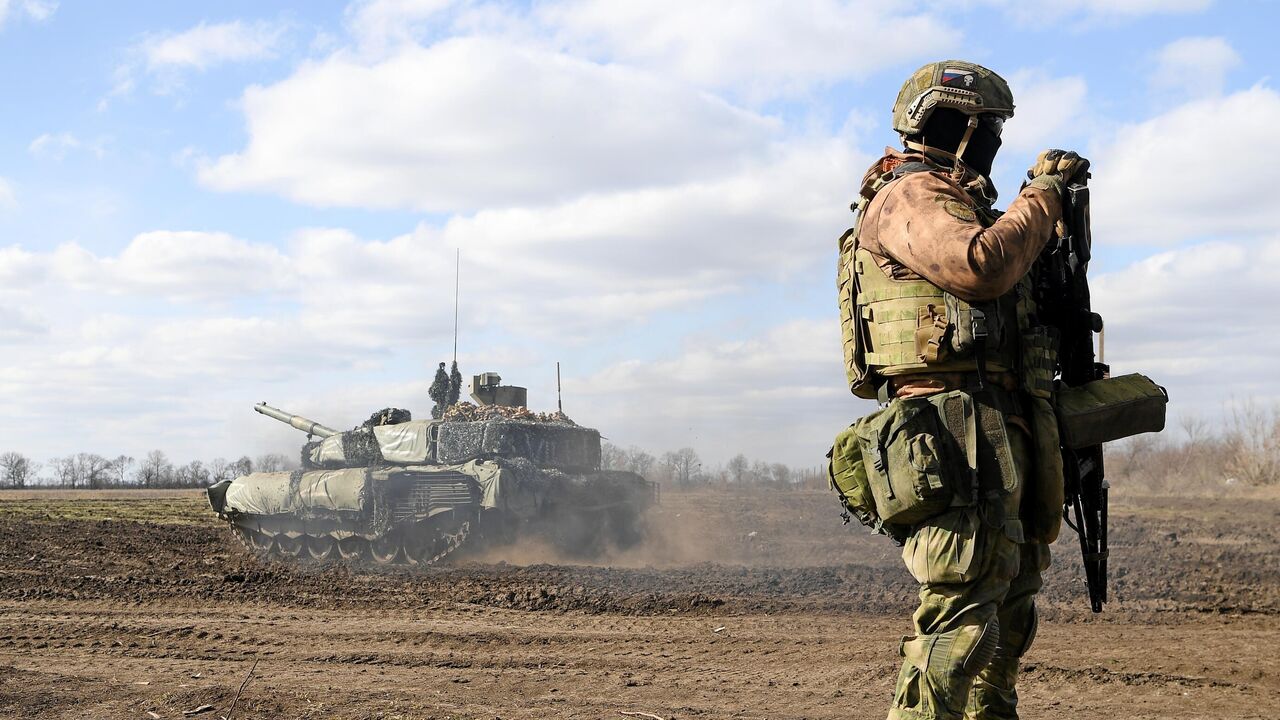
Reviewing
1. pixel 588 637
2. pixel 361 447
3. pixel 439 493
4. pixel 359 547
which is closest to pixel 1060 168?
pixel 588 637

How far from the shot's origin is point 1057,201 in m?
3.29

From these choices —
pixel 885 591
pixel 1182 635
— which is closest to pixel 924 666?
pixel 1182 635

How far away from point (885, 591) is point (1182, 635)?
3.07m

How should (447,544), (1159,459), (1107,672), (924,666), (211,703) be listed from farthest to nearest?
(1159,459) < (447,544) < (1107,672) < (211,703) < (924,666)

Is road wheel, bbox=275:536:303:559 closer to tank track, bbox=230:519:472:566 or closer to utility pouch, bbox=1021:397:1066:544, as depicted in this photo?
tank track, bbox=230:519:472:566

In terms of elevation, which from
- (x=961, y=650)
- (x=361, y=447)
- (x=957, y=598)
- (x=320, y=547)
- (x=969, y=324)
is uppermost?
(x=361, y=447)

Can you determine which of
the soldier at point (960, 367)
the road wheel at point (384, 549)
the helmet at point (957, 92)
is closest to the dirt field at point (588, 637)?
the road wheel at point (384, 549)

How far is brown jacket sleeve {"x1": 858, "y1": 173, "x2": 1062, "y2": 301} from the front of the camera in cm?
304

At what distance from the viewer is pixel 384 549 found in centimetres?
1648

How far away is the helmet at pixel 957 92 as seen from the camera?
3.42m

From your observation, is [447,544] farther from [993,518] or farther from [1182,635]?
[993,518]

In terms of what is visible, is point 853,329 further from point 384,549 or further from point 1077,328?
point 384,549

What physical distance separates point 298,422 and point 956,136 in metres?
18.0

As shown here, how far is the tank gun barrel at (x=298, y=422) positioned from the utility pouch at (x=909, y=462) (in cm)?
1641
